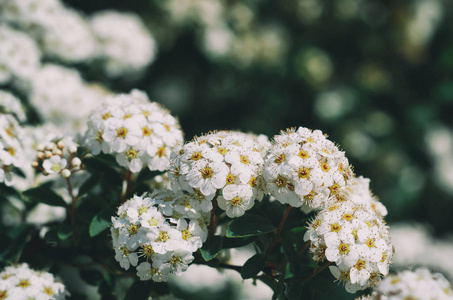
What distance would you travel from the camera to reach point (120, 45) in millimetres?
3133

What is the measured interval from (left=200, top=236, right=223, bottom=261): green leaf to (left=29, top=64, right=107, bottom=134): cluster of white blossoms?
1397 millimetres

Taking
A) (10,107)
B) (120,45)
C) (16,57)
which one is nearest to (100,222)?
(10,107)

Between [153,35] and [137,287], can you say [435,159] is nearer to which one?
[153,35]

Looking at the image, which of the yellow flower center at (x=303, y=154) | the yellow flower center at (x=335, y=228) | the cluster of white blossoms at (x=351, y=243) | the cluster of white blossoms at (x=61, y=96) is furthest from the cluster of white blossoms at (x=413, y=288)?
the cluster of white blossoms at (x=61, y=96)

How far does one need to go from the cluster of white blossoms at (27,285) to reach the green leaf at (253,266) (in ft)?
2.00

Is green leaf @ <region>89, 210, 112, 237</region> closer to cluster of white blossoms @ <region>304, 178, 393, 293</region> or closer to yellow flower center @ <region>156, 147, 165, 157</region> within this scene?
yellow flower center @ <region>156, 147, 165, 157</region>

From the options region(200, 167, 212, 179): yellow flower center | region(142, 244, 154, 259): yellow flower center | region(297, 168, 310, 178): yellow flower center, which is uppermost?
region(297, 168, 310, 178): yellow flower center

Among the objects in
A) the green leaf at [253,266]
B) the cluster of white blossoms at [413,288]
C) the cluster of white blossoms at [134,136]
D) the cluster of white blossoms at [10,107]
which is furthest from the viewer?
the cluster of white blossoms at [10,107]

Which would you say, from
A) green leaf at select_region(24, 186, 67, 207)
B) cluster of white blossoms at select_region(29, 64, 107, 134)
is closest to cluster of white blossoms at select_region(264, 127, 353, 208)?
green leaf at select_region(24, 186, 67, 207)

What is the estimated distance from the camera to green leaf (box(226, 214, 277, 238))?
1.28m

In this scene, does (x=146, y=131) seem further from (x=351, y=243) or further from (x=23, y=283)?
(x=351, y=243)

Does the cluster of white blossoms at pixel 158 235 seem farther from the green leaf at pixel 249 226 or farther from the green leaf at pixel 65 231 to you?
the green leaf at pixel 65 231

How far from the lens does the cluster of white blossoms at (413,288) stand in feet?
3.55

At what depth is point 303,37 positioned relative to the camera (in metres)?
4.89
